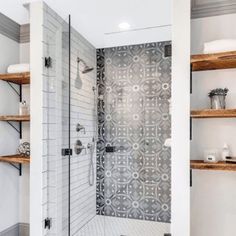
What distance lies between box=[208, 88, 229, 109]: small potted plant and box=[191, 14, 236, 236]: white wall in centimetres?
15

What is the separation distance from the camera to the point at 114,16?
2.44 metres

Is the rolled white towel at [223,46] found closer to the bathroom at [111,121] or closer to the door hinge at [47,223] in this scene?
the bathroom at [111,121]

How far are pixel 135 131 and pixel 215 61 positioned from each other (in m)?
0.95

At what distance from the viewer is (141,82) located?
7.72 feet

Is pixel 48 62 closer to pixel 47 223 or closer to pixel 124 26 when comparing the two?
pixel 124 26

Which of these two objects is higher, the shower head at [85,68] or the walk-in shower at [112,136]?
the shower head at [85,68]

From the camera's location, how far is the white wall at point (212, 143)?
2.12 metres

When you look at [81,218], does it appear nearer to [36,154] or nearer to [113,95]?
[36,154]

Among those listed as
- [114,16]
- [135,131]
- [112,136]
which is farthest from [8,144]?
[114,16]

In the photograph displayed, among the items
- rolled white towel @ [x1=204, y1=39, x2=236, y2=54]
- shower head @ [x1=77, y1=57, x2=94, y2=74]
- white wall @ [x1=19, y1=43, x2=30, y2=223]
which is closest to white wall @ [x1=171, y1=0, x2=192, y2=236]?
rolled white towel @ [x1=204, y1=39, x2=236, y2=54]

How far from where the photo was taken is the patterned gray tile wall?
2223 millimetres

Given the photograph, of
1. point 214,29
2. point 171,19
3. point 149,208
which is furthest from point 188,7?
point 149,208

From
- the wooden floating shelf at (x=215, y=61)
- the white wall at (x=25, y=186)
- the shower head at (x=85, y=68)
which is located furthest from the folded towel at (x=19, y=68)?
the wooden floating shelf at (x=215, y=61)

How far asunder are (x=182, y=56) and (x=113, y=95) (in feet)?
2.85
